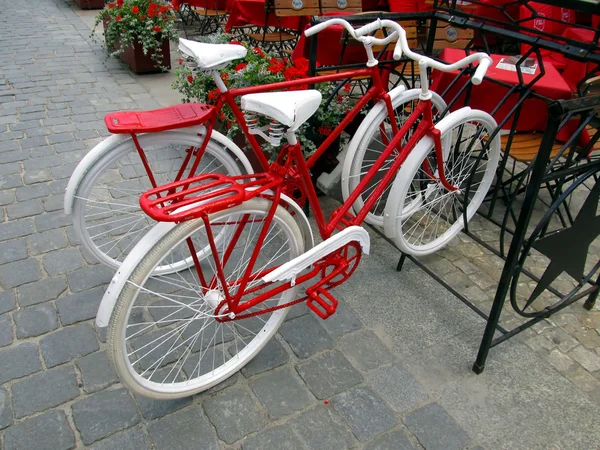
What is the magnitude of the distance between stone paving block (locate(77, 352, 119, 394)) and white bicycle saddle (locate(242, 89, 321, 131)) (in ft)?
4.80

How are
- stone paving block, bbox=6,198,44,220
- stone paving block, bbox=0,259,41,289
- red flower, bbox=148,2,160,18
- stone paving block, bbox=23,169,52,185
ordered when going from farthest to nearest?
red flower, bbox=148,2,160,18, stone paving block, bbox=23,169,52,185, stone paving block, bbox=6,198,44,220, stone paving block, bbox=0,259,41,289

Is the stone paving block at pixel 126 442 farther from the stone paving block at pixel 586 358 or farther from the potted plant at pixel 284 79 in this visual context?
the stone paving block at pixel 586 358

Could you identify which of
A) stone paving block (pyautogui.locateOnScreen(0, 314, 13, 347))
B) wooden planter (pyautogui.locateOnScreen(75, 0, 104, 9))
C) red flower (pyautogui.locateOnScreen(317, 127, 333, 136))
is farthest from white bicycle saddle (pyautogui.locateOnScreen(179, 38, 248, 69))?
wooden planter (pyautogui.locateOnScreen(75, 0, 104, 9))

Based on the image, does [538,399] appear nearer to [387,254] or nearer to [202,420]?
[387,254]

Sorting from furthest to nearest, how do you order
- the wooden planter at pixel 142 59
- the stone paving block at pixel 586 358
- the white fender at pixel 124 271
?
the wooden planter at pixel 142 59 < the stone paving block at pixel 586 358 < the white fender at pixel 124 271

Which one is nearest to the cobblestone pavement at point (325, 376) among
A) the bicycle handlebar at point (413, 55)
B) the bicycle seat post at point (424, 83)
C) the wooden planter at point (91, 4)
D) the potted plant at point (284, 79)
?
the potted plant at point (284, 79)

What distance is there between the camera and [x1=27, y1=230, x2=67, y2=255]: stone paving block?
3.19 metres

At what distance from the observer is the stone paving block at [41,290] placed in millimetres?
2805

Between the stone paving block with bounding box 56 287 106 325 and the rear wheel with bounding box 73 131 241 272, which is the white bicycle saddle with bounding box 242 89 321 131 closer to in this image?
the rear wheel with bounding box 73 131 241 272

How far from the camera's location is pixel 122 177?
4.02 metres

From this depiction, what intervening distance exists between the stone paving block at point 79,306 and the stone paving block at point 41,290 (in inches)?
3.2

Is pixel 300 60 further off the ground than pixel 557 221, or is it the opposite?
pixel 300 60

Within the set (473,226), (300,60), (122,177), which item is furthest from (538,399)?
(122,177)

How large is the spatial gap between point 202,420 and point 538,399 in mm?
1651
